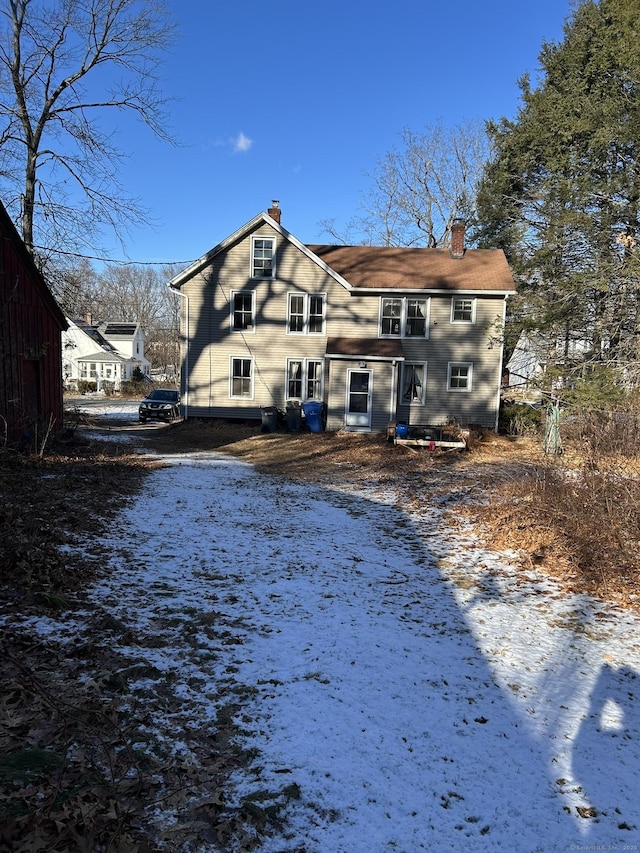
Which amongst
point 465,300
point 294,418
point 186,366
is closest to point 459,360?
point 465,300

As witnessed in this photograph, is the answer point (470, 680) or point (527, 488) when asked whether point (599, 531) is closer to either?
point (527, 488)

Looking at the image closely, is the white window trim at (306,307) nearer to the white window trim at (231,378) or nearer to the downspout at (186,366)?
the white window trim at (231,378)

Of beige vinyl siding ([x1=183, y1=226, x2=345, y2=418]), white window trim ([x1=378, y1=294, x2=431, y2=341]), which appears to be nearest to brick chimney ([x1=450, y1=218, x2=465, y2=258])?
white window trim ([x1=378, y1=294, x2=431, y2=341])

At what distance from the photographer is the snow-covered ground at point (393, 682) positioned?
2512 mm

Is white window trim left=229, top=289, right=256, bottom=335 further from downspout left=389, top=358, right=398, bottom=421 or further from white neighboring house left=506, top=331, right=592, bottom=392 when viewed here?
white neighboring house left=506, top=331, right=592, bottom=392

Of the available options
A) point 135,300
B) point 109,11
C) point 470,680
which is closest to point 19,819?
point 470,680

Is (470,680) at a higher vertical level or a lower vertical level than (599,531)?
lower

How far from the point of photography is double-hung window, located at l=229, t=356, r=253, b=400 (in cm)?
2038

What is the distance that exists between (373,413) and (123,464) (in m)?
10.0

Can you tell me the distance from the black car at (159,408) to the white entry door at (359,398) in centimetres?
948

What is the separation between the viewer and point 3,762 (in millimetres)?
2469

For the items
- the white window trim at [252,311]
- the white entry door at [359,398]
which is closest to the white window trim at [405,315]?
the white entry door at [359,398]

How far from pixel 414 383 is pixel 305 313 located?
520 cm

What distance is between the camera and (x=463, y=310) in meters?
19.7
